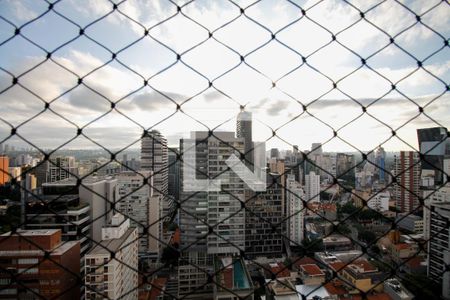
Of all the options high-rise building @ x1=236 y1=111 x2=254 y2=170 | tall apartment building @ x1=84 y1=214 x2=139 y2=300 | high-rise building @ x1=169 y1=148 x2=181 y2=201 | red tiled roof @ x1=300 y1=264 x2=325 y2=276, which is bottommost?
red tiled roof @ x1=300 y1=264 x2=325 y2=276

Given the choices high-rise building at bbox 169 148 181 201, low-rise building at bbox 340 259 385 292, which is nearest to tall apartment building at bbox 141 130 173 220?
high-rise building at bbox 169 148 181 201

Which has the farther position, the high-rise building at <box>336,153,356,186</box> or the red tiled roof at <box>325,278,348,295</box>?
the red tiled roof at <box>325,278,348,295</box>

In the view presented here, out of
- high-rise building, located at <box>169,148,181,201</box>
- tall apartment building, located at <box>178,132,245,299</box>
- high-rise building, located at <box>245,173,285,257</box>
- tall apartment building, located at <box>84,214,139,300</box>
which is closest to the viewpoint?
high-rise building, located at <box>169,148,181,201</box>

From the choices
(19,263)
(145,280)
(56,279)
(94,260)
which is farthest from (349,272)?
(145,280)

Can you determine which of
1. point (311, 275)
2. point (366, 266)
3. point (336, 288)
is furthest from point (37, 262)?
point (366, 266)

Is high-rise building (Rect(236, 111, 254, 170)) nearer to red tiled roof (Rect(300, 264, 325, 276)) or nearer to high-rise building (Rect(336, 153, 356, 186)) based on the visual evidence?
high-rise building (Rect(336, 153, 356, 186))

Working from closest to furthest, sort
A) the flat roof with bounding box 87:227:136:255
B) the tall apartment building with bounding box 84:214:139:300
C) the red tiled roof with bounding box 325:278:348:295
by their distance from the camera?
the tall apartment building with bounding box 84:214:139:300, the flat roof with bounding box 87:227:136:255, the red tiled roof with bounding box 325:278:348:295

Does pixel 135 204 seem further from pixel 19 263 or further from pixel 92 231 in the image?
pixel 19 263

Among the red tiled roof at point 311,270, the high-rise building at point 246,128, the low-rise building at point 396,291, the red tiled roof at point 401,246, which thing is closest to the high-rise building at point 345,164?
the high-rise building at point 246,128

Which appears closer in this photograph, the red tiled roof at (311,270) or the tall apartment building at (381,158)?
the tall apartment building at (381,158)

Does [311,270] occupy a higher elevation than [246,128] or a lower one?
lower

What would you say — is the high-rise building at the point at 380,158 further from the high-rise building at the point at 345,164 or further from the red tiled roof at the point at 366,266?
the red tiled roof at the point at 366,266

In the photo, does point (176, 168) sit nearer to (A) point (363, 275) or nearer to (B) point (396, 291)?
(A) point (363, 275)

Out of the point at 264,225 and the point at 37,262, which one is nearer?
the point at 37,262
